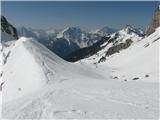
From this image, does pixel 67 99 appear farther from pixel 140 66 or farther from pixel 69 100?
pixel 140 66

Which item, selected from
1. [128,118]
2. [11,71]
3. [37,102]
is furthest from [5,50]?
[128,118]

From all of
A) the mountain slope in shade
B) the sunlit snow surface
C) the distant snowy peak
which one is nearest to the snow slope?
the sunlit snow surface

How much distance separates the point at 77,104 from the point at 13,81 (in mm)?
17346

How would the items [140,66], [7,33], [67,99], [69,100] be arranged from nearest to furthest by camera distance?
[69,100] → [67,99] → [140,66] → [7,33]

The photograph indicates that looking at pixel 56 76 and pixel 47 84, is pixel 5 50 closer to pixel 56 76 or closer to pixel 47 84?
pixel 56 76

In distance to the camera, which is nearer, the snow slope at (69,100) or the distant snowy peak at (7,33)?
the snow slope at (69,100)

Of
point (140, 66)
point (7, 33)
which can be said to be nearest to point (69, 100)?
point (140, 66)

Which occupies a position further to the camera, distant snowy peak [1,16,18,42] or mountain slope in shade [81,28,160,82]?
distant snowy peak [1,16,18,42]

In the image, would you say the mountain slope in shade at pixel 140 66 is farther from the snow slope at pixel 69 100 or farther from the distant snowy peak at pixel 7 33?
the distant snowy peak at pixel 7 33

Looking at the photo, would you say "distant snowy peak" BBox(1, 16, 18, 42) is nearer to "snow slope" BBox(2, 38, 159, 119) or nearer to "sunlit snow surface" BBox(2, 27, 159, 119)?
"sunlit snow surface" BBox(2, 27, 159, 119)

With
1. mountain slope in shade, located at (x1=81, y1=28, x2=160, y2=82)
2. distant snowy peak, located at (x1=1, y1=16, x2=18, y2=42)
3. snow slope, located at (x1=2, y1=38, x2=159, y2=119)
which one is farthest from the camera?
distant snowy peak, located at (x1=1, y1=16, x2=18, y2=42)

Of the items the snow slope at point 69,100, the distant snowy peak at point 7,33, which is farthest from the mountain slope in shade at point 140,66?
the distant snowy peak at point 7,33

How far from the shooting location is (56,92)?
949 inches

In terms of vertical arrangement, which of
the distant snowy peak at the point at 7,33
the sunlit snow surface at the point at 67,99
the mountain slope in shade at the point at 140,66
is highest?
the sunlit snow surface at the point at 67,99
